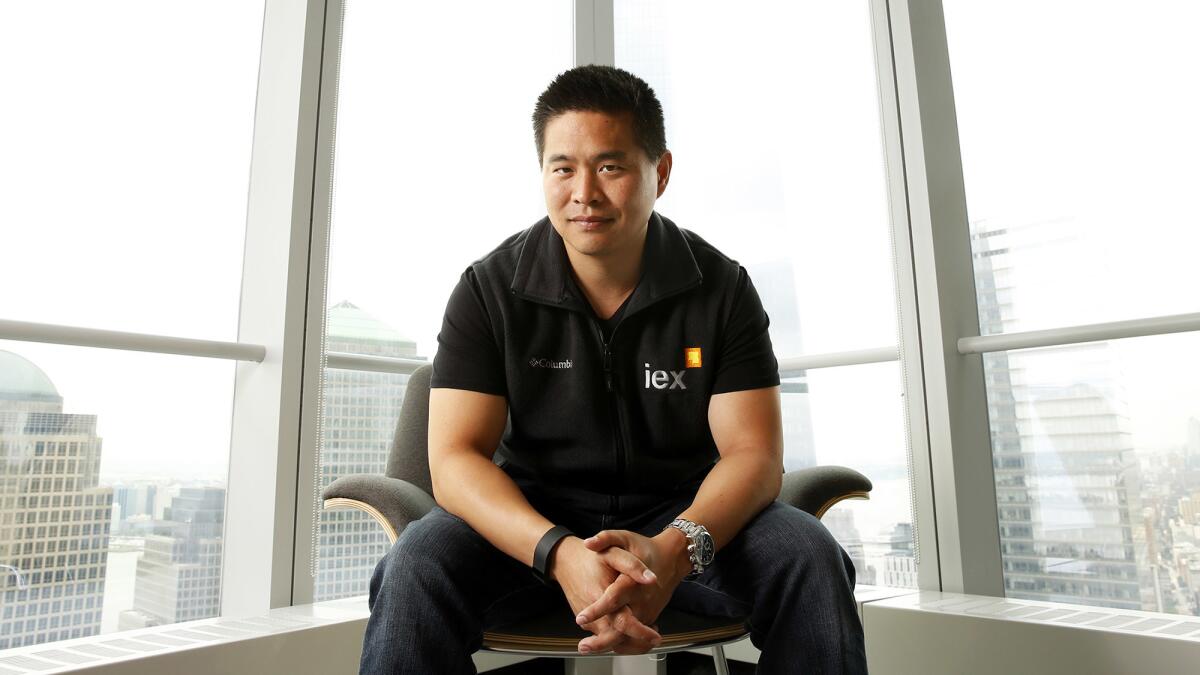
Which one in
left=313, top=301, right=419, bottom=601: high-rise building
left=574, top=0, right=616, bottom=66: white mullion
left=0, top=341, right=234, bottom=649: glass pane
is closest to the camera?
left=0, top=341, right=234, bottom=649: glass pane

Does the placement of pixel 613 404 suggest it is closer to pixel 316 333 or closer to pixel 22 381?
pixel 316 333

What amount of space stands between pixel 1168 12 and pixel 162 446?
2.90 metres

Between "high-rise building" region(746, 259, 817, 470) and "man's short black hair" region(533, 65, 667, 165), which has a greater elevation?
"man's short black hair" region(533, 65, 667, 165)

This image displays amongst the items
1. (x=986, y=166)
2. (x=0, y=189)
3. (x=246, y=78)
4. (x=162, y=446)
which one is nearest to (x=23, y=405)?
(x=162, y=446)

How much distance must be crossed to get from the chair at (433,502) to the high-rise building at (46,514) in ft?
2.51

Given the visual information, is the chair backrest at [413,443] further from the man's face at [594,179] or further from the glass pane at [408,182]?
the glass pane at [408,182]

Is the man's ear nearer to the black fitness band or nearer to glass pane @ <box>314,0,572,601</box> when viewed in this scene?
the black fitness band

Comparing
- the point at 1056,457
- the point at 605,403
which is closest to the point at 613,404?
the point at 605,403

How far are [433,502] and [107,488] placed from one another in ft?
3.07

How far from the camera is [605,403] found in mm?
1578

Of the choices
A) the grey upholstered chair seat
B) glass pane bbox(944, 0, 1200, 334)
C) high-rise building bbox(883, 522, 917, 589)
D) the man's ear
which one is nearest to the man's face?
the man's ear

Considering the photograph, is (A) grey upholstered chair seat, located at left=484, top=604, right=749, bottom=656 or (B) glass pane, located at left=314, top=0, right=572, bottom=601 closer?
(A) grey upholstered chair seat, located at left=484, top=604, right=749, bottom=656

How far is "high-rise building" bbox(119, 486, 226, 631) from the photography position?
6.72 feet

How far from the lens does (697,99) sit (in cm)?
310
